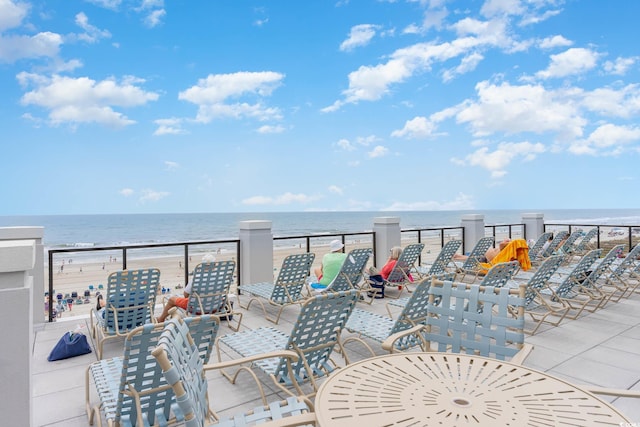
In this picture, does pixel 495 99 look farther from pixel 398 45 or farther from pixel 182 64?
pixel 182 64

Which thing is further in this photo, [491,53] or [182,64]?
[182,64]

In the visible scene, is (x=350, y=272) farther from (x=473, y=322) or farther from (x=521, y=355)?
(x=521, y=355)

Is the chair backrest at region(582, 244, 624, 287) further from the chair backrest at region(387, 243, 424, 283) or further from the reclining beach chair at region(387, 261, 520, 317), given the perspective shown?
the chair backrest at region(387, 243, 424, 283)

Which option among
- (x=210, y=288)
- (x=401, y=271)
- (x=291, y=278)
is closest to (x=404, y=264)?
(x=401, y=271)

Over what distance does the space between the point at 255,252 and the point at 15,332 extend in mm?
5031

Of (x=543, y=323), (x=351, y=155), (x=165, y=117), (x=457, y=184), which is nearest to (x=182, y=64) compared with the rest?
(x=165, y=117)

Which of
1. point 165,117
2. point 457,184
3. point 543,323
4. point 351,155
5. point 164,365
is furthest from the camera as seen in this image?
point 457,184

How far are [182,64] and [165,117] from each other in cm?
1335

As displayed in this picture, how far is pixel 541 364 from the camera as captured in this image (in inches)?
137

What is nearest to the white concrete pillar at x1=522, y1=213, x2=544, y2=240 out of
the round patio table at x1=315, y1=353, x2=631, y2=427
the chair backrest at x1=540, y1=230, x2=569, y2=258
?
the chair backrest at x1=540, y1=230, x2=569, y2=258

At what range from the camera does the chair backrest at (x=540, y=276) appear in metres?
4.63

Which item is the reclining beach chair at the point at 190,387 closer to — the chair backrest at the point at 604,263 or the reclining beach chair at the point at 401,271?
the reclining beach chair at the point at 401,271

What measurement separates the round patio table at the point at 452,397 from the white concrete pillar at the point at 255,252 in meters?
5.25

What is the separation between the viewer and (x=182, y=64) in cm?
5556
